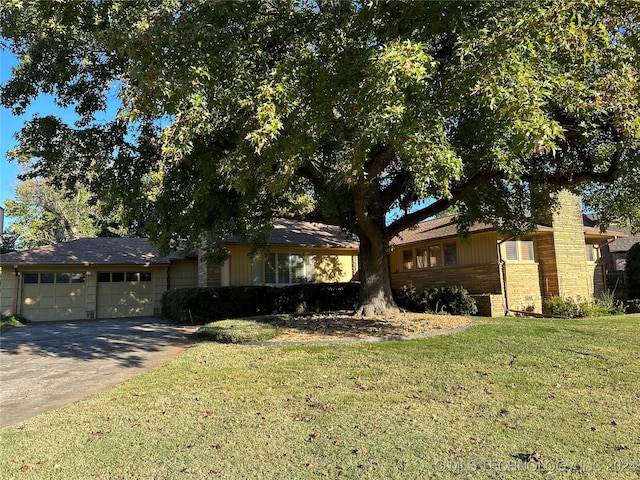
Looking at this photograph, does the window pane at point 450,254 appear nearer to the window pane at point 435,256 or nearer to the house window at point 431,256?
the house window at point 431,256

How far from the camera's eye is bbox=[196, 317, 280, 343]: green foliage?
977cm

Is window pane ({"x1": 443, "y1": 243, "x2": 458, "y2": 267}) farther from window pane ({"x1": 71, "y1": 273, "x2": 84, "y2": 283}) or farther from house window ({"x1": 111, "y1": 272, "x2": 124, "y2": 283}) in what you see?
window pane ({"x1": 71, "y1": 273, "x2": 84, "y2": 283})

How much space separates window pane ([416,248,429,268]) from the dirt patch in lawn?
6.58m

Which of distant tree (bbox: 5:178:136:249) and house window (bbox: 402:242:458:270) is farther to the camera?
distant tree (bbox: 5:178:136:249)

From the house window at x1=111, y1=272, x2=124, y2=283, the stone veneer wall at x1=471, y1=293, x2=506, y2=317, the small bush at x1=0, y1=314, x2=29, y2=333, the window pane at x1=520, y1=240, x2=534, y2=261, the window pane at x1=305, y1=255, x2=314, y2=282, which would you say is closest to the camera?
the stone veneer wall at x1=471, y1=293, x2=506, y2=317

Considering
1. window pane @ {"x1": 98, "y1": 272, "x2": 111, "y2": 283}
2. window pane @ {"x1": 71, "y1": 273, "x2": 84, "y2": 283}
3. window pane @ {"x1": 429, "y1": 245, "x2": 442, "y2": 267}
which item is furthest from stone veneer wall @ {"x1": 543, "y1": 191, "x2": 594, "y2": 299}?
window pane @ {"x1": 71, "y1": 273, "x2": 84, "y2": 283}

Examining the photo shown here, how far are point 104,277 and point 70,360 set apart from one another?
40.8 ft

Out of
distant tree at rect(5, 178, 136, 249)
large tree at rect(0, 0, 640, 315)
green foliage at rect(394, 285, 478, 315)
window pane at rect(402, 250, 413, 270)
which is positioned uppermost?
distant tree at rect(5, 178, 136, 249)

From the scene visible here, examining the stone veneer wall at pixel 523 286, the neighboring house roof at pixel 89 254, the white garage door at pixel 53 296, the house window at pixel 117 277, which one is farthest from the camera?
the house window at pixel 117 277

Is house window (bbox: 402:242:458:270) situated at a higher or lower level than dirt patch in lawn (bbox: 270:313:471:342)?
higher

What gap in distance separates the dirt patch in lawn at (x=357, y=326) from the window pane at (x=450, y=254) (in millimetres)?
5549

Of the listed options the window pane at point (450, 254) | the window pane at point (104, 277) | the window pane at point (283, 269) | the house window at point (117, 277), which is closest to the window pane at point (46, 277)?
the window pane at point (104, 277)

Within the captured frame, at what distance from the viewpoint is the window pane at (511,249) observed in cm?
1647

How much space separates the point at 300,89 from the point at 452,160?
289cm
